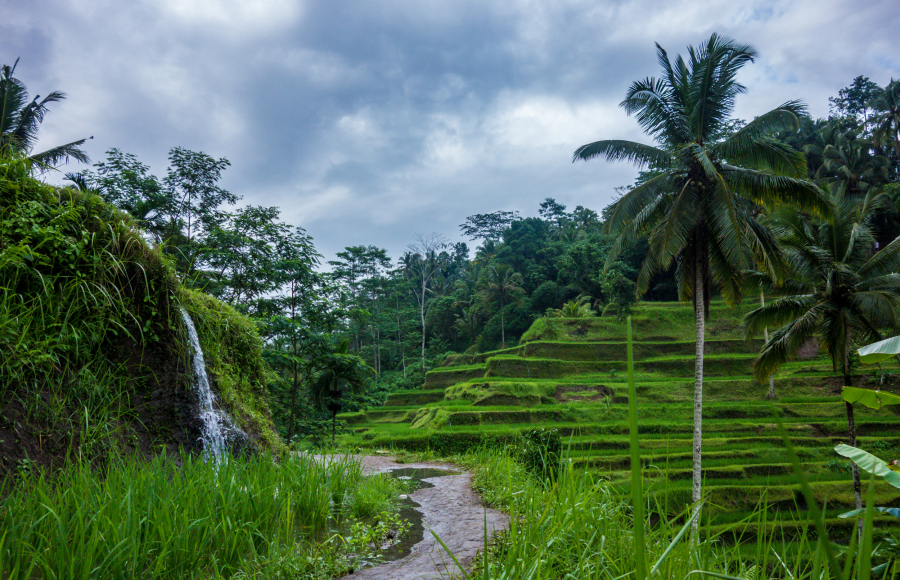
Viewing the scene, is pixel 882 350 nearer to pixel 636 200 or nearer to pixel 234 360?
pixel 234 360

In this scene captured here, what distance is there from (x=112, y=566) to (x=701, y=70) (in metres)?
13.2

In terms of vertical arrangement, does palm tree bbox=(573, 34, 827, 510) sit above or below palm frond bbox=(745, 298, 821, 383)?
above

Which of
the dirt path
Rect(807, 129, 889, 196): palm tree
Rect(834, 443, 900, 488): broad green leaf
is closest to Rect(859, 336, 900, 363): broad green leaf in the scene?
Rect(834, 443, 900, 488): broad green leaf

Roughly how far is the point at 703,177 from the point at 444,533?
10446 mm

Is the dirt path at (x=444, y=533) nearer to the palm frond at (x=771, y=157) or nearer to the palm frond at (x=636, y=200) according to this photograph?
the palm frond at (x=636, y=200)

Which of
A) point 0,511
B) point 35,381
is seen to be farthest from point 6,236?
point 0,511

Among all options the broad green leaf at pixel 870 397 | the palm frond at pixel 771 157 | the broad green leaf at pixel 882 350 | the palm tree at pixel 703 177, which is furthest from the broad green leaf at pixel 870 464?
the palm frond at pixel 771 157

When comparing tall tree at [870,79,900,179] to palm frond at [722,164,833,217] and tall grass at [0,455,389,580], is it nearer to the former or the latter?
palm frond at [722,164,833,217]

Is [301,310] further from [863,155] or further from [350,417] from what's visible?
[863,155]

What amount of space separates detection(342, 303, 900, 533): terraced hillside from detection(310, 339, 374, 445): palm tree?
4.18m

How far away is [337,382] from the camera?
488 inches

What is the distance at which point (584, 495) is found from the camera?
8.60 ft

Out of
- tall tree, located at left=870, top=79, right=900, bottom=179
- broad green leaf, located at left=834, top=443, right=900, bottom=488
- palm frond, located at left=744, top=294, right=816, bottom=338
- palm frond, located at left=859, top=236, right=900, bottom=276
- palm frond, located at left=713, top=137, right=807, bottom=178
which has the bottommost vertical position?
broad green leaf, located at left=834, top=443, right=900, bottom=488

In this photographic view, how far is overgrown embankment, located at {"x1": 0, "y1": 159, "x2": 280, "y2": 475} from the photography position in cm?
328
